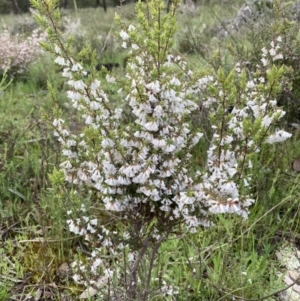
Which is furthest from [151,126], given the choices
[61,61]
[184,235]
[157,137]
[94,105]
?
[184,235]

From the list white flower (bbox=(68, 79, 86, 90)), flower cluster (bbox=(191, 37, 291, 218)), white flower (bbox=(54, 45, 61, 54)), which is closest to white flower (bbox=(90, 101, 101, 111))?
white flower (bbox=(68, 79, 86, 90))

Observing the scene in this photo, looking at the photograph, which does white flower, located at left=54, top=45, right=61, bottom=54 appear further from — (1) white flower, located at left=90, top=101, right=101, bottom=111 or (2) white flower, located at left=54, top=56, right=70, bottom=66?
(1) white flower, located at left=90, top=101, right=101, bottom=111

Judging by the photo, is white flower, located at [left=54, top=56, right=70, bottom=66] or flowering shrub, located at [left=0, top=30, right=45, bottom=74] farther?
flowering shrub, located at [left=0, top=30, right=45, bottom=74]

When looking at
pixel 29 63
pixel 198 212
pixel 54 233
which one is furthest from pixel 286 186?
pixel 29 63

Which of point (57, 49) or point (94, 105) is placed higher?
point (57, 49)

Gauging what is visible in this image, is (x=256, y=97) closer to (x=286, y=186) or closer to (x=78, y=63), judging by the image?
(x=78, y=63)

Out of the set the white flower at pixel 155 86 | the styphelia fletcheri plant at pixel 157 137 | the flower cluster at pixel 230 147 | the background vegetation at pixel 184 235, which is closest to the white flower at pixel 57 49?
the styphelia fletcheri plant at pixel 157 137

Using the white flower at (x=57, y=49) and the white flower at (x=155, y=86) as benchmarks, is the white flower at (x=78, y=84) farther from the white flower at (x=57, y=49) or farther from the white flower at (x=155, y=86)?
the white flower at (x=155, y=86)

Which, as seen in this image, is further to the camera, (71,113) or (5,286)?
(71,113)

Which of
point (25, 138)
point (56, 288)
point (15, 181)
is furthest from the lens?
point (25, 138)

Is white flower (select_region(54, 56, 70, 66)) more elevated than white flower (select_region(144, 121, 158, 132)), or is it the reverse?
white flower (select_region(54, 56, 70, 66))

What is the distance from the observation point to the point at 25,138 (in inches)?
154

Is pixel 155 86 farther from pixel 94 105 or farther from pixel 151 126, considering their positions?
pixel 94 105

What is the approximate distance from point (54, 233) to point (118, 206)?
3.96 feet
